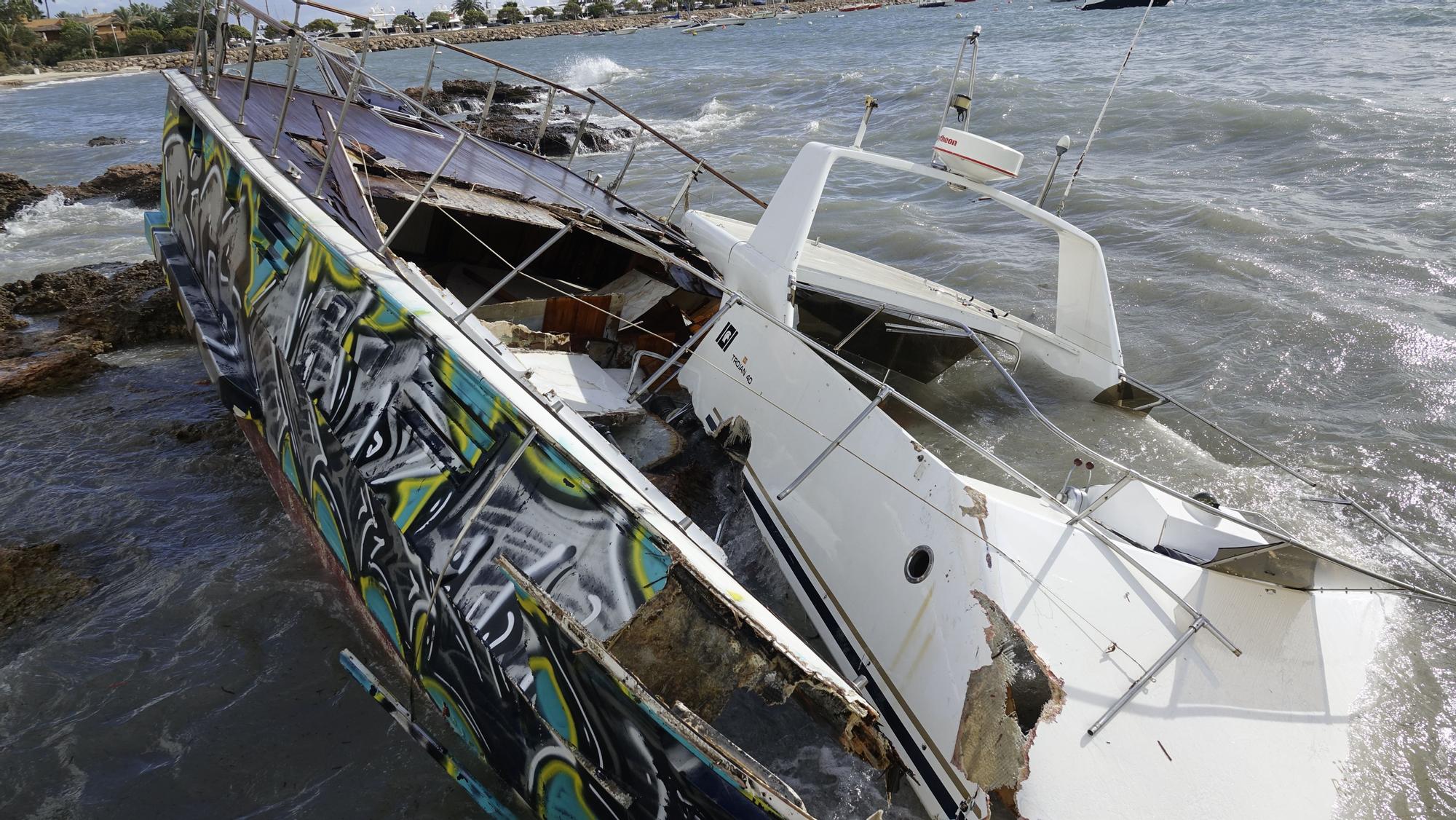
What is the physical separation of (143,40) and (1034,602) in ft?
227

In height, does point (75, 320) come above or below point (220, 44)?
below

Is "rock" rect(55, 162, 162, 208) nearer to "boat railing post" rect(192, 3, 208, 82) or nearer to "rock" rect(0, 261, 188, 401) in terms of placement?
"rock" rect(0, 261, 188, 401)

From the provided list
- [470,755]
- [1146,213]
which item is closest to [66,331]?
[470,755]

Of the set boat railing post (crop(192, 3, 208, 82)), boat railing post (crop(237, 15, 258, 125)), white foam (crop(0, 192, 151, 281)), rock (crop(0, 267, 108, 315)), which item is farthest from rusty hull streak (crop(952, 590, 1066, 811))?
white foam (crop(0, 192, 151, 281))

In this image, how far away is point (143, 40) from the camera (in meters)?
57.1

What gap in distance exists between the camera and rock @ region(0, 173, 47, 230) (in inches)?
529

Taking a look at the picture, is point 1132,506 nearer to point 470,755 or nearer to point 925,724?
point 925,724

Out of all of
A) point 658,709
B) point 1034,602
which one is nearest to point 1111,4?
point 1034,602

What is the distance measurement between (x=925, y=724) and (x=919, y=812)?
564mm

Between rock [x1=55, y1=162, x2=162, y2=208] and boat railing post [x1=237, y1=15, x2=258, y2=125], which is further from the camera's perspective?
rock [x1=55, y1=162, x2=162, y2=208]

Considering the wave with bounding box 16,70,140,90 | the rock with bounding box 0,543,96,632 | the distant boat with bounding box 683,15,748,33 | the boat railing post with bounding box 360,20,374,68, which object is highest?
the distant boat with bounding box 683,15,748,33

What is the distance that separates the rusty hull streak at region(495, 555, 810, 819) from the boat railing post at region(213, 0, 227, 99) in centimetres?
558

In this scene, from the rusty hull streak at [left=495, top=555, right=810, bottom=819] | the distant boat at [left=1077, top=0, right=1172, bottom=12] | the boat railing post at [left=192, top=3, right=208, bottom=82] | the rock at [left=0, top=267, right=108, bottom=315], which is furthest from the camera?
the distant boat at [left=1077, top=0, right=1172, bottom=12]

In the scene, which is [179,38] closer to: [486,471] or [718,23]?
[718,23]
